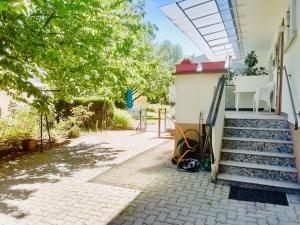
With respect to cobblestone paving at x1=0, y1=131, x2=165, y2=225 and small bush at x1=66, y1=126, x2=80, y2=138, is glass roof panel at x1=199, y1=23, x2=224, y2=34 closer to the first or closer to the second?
cobblestone paving at x1=0, y1=131, x2=165, y2=225

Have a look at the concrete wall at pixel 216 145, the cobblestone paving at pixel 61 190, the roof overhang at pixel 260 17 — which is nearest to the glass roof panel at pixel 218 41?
the roof overhang at pixel 260 17

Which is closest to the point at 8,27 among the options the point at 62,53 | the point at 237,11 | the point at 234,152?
the point at 62,53

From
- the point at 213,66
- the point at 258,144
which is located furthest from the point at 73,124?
the point at 258,144

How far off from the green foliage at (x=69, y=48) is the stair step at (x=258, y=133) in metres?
3.35

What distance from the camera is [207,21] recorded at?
10.4 metres

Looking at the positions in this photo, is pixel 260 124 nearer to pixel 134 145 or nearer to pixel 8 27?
pixel 134 145

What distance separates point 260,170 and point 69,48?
480 cm

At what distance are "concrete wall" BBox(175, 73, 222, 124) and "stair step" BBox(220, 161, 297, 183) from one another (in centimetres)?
145

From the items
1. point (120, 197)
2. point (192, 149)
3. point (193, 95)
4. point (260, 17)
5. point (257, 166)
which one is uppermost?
point (260, 17)

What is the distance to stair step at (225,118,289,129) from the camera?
646 cm

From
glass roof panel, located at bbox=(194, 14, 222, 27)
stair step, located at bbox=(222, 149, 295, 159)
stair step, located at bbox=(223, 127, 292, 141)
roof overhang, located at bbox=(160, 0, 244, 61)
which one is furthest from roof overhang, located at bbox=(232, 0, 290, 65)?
stair step, located at bbox=(222, 149, 295, 159)

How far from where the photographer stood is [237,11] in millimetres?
8664

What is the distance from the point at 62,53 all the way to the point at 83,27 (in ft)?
2.63

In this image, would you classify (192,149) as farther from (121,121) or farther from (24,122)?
(121,121)
